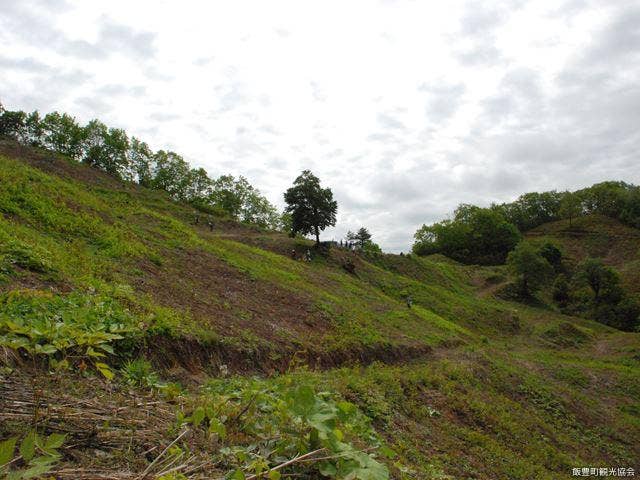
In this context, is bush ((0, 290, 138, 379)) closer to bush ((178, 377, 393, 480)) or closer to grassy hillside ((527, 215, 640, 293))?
bush ((178, 377, 393, 480))

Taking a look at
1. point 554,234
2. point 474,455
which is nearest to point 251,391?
point 474,455

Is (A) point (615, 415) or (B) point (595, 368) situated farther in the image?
(B) point (595, 368)

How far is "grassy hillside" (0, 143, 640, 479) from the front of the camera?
9.63 feet

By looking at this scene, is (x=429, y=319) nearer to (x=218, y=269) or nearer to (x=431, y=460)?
(x=218, y=269)

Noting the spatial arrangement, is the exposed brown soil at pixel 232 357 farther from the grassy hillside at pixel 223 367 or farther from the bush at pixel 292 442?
the bush at pixel 292 442

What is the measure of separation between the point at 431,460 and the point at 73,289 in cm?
757

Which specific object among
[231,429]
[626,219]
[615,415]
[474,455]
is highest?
[626,219]

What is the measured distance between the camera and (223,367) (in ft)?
16.8

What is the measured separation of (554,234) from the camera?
83.9 m

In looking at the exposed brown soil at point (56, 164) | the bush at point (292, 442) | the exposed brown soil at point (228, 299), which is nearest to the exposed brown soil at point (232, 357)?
the exposed brown soil at point (228, 299)

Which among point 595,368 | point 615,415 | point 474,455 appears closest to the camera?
point 474,455

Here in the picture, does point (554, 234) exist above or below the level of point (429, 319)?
above

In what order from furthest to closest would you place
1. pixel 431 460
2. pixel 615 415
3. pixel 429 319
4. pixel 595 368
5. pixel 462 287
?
1. pixel 462 287
2. pixel 429 319
3. pixel 595 368
4. pixel 615 415
5. pixel 431 460

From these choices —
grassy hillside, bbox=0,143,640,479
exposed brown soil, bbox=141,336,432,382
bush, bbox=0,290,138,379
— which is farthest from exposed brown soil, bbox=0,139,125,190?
bush, bbox=0,290,138,379
